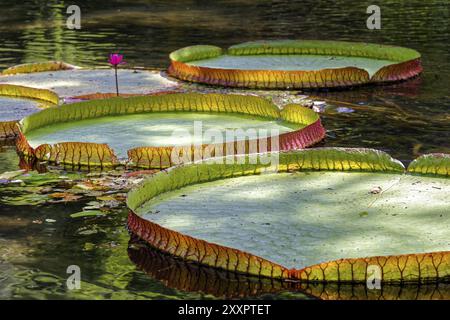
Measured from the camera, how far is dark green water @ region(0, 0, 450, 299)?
4.72m

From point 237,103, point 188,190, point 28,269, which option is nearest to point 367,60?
point 237,103

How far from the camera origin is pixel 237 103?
802 cm

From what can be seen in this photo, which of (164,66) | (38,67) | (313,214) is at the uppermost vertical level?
(313,214)

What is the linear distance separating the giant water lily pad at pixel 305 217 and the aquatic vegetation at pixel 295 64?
3.64 meters

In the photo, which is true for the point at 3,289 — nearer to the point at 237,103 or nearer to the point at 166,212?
the point at 166,212

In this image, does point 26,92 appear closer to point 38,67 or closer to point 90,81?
point 90,81

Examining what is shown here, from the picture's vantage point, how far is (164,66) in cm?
1104

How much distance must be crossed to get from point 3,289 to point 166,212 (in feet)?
3.37

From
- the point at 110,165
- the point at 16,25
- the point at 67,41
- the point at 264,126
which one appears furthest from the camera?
the point at 16,25

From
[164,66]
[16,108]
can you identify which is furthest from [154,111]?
[164,66]

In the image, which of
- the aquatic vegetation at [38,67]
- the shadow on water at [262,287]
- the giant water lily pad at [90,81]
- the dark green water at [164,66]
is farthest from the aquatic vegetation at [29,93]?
the shadow on water at [262,287]

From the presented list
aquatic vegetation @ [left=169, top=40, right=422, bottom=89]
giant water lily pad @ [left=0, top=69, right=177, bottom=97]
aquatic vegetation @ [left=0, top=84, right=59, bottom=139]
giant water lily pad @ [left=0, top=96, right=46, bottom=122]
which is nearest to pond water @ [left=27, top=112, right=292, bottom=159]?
giant water lily pad @ [left=0, top=96, right=46, bottom=122]

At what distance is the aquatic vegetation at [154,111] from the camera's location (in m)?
6.59

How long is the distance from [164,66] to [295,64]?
139 cm
